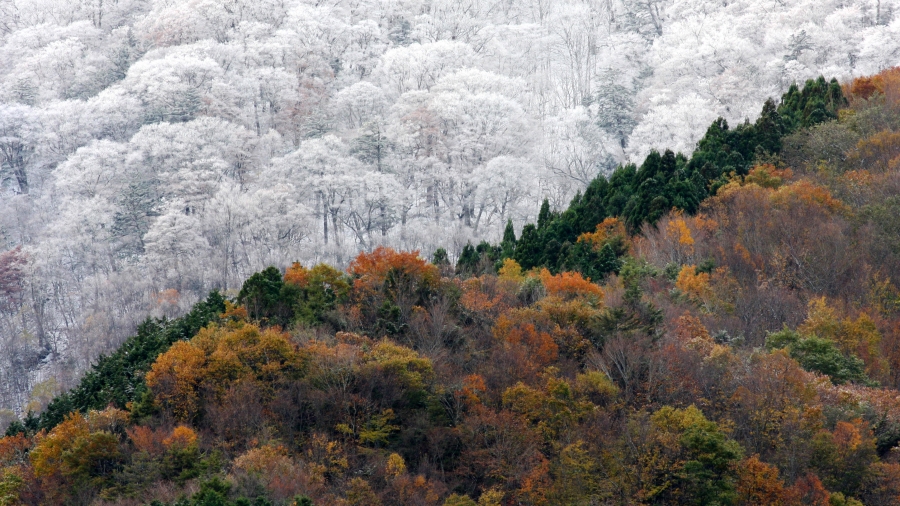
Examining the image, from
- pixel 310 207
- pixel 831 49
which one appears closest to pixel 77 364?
pixel 310 207

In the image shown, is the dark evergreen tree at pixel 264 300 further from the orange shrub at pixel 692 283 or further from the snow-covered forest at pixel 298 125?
the snow-covered forest at pixel 298 125

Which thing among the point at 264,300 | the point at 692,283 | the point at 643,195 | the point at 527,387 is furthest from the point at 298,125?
the point at 527,387

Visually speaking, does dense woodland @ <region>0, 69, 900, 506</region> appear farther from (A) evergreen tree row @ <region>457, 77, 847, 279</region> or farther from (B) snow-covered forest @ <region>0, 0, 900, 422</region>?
(B) snow-covered forest @ <region>0, 0, 900, 422</region>

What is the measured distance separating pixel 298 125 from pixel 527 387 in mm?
49338

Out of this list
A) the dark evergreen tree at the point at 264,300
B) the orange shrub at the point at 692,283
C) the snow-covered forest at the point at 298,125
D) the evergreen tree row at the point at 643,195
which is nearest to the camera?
the dark evergreen tree at the point at 264,300

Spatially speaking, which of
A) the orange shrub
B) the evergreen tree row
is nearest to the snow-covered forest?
the evergreen tree row

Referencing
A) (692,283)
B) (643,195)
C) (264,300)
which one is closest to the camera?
(264,300)

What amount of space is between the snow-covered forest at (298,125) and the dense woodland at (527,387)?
22.6 metres

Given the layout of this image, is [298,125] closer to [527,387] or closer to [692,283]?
[692,283]

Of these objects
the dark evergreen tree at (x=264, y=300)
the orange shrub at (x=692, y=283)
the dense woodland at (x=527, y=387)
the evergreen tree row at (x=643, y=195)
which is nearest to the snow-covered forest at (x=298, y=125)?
the evergreen tree row at (x=643, y=195)

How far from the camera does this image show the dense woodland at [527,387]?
1128 inches

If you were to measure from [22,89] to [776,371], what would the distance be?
66.2m

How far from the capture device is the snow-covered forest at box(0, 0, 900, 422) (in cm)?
6425

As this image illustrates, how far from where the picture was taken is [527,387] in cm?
3234
